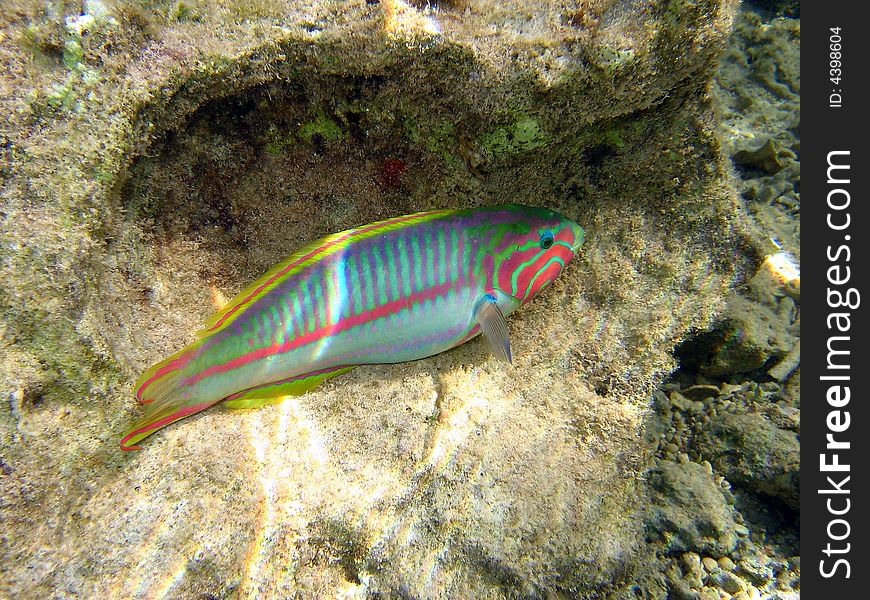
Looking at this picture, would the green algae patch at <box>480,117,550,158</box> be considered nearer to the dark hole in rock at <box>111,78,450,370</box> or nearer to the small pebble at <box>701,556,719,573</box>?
the dark hole in rock at <box>111,78,450,370</box>

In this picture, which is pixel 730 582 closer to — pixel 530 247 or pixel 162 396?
pixel 530 247

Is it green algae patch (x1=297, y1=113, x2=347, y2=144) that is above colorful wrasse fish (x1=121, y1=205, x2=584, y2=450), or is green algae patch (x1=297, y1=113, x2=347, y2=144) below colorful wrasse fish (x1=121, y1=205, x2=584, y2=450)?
above

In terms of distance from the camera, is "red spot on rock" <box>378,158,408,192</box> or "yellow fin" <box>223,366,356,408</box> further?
"red spot on rock" <box>378,158,408,192</box>

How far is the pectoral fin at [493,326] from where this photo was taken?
7.11 ft

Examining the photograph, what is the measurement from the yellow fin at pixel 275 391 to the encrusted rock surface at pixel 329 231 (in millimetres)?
73

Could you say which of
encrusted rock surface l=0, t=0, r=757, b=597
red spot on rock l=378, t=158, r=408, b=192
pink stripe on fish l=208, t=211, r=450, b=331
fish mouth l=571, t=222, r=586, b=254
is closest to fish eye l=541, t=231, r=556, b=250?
fish mouth l=571, t=222, r=586, b=254

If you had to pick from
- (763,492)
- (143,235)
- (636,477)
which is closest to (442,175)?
(143,235)

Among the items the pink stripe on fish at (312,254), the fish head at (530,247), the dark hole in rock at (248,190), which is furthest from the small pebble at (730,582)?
the dark hole in rock at (248,190)

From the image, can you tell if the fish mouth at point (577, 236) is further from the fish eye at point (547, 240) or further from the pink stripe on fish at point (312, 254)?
the pink stripe on fish at point (312, 254)

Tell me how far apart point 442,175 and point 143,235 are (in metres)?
1.60

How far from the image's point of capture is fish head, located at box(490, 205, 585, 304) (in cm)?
223

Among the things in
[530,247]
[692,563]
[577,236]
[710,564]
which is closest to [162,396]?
[530,247]

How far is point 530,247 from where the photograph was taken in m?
2.23

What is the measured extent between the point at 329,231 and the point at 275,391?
0.97 meters
